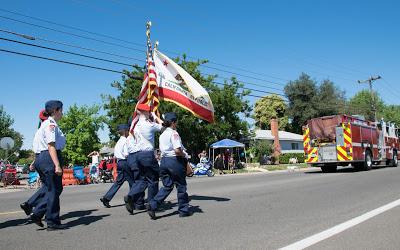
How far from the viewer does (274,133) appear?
A: 56594 mm

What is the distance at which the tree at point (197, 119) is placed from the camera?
1479 inches

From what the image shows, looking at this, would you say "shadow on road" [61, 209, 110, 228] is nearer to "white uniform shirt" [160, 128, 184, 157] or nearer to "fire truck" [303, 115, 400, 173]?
"white uniform shirt" [160, 128, 184, 157]

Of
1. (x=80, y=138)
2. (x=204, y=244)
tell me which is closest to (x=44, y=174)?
(x=204, y=244)

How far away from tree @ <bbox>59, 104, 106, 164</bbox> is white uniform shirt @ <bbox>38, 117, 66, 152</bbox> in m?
45.5

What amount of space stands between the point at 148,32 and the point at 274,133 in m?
48.3

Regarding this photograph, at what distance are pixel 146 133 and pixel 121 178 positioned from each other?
6.07 ft

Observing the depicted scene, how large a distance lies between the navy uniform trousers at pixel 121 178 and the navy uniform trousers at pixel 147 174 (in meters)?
1.00

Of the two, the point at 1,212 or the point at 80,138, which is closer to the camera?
the point at 1,212

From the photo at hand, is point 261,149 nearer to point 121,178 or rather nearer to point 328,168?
point 328,168

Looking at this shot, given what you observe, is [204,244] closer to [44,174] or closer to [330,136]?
[44,174]

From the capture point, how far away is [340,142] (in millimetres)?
21609

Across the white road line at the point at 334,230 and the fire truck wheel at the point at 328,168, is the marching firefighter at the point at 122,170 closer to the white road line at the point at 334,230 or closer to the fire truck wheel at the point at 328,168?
the white road line at the point at 334,230

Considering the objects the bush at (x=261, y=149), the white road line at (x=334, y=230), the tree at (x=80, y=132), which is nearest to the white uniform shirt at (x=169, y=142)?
the white road line at (x=334, y=230)

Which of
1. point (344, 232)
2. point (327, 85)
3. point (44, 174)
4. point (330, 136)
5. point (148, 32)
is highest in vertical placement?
point (327, 85)
